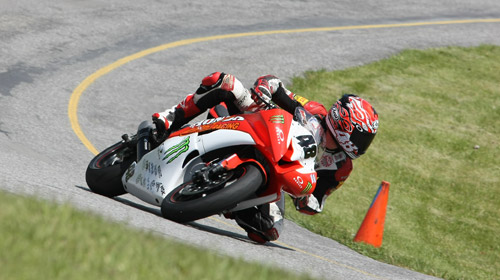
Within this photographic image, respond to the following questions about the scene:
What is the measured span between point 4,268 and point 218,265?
1.25m

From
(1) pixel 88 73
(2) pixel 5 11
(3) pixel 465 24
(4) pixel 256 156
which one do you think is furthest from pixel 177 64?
(3) pixel 465 24

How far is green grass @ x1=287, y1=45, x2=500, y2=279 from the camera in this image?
35.6 ft

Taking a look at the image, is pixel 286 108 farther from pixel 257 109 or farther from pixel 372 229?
pixel 372 229

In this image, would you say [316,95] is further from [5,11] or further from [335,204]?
[5,11]

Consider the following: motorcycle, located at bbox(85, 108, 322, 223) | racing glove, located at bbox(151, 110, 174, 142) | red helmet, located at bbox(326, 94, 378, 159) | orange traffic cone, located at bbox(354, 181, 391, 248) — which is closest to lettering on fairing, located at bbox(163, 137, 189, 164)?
motorcycle, located at bbox(85, 108, 322, 223)

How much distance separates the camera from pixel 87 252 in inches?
162

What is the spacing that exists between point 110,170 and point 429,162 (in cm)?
744

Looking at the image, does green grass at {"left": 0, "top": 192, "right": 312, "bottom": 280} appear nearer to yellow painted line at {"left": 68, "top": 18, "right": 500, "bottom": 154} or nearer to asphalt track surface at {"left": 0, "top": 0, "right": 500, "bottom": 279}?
asphalt track surface at {"left": 0, "top": 0, "right": 500, "bottom": 279}

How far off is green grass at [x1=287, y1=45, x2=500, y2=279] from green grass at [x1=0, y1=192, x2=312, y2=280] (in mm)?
5215

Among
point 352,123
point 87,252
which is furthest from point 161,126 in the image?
point 87,252

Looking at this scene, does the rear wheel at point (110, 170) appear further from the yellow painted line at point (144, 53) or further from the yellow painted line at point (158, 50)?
the yellow painted line at point (144, 53)

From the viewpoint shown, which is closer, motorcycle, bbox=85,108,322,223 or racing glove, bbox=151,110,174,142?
motorcycle, bbox=85,108,322,223

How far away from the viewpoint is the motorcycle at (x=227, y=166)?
262 inches

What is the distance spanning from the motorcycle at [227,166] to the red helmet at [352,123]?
249 millimetres
